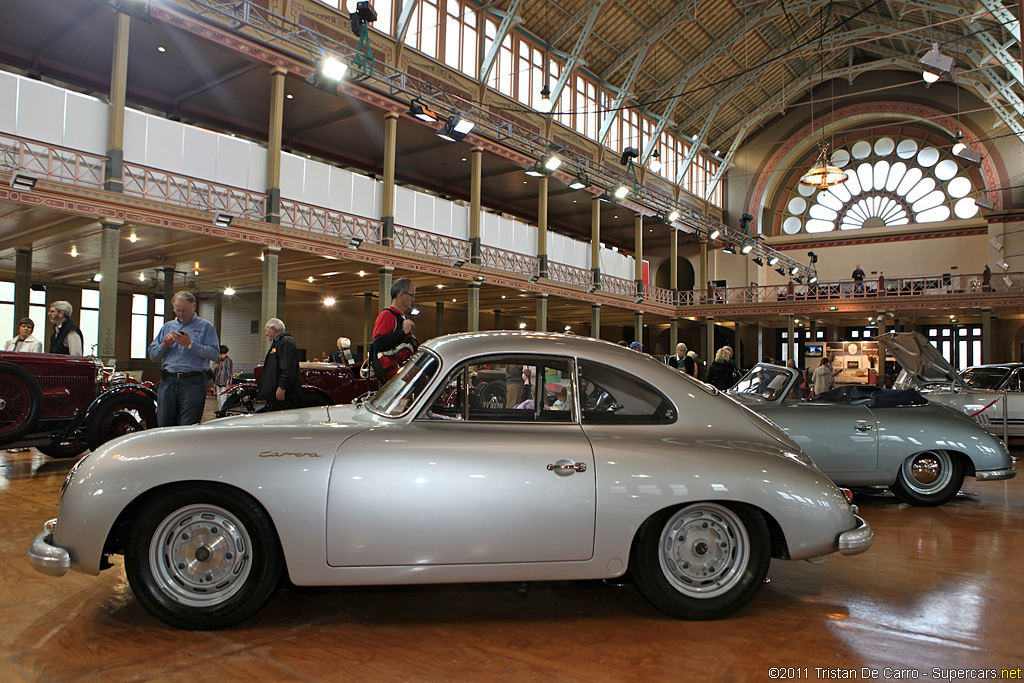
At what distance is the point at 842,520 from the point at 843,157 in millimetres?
39450

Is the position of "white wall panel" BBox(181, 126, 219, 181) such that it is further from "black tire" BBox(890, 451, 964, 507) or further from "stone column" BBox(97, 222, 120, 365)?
"black tire" BBox(890, 451, 964, 507)

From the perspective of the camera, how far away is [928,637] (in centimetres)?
291

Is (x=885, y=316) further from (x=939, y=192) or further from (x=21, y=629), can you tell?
(x=21, y=629)

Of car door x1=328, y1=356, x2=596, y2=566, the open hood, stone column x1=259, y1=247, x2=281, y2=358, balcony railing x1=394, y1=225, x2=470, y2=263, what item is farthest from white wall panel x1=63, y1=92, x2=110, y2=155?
the open hood

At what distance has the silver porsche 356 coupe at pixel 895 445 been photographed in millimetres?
5711

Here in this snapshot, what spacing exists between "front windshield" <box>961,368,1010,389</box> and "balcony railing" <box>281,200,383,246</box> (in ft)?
45.6

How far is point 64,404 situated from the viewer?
7156 millimetres

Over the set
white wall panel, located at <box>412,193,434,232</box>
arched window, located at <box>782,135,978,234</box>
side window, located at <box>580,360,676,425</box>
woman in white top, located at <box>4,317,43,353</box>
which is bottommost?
side window, located at <box>580,360,676,425</box>

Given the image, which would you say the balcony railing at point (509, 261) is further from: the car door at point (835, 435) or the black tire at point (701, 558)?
the black tire at point (701, 558)

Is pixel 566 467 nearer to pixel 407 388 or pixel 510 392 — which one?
pixel 510 392

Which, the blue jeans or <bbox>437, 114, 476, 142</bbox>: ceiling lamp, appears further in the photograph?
<bbox>437, 114, 476, 142</bbox>: ceiling lamp

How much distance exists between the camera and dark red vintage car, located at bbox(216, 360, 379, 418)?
8.84 m

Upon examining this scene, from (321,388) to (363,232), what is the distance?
10506 mm

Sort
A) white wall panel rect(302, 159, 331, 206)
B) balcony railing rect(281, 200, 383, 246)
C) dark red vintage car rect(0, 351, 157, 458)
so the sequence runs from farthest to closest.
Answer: white wall panel rect(302, 159, 331, 206), balcony railing rect(281, 200, 383, 246), dark red vintage car rect(0, 351, 157, 458)
